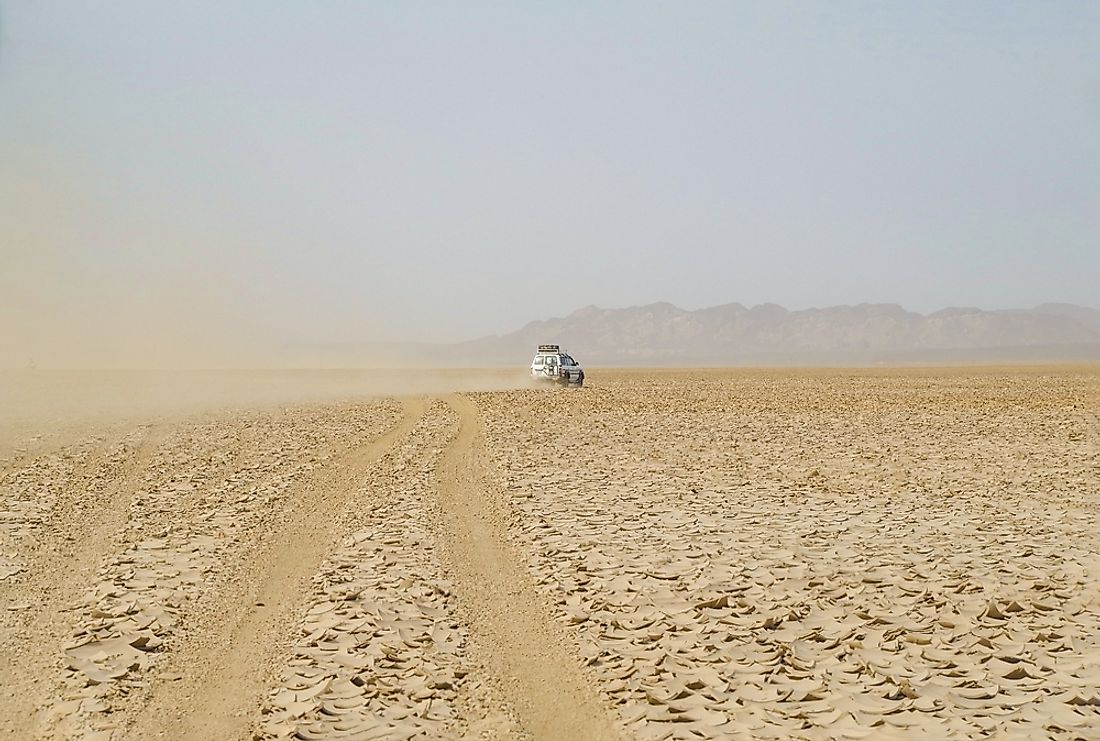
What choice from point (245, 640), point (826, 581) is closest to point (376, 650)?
point (245, 640)

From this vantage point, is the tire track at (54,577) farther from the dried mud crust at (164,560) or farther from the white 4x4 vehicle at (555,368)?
the white 4x4 vehicle at (555,368)

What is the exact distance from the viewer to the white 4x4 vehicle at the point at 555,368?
51125 mm

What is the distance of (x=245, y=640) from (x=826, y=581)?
5393 mm

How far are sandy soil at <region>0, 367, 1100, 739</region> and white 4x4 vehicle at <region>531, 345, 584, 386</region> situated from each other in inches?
1267

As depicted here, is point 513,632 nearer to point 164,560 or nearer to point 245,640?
point 245,640

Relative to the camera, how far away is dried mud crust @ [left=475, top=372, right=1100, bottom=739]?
6293 mm

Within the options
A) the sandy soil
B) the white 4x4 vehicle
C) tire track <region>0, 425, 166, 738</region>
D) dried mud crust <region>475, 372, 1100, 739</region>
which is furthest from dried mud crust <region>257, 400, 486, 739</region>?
the white 4x4 vehicle

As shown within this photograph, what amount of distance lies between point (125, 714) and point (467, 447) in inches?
589

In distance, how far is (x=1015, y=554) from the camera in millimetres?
10172

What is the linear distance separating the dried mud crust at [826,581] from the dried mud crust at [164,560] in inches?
133

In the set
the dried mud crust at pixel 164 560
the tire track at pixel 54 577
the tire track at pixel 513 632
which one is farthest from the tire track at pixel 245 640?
the tire track at pixel 513 632

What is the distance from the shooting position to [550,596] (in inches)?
353

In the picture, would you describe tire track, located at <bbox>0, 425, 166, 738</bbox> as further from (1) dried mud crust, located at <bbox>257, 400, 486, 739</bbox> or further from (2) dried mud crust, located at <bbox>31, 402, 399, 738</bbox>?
(1) dried mud crust, located at <bbox>257, 400, 486, 739</bbox>

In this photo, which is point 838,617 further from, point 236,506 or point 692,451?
point 692,451
